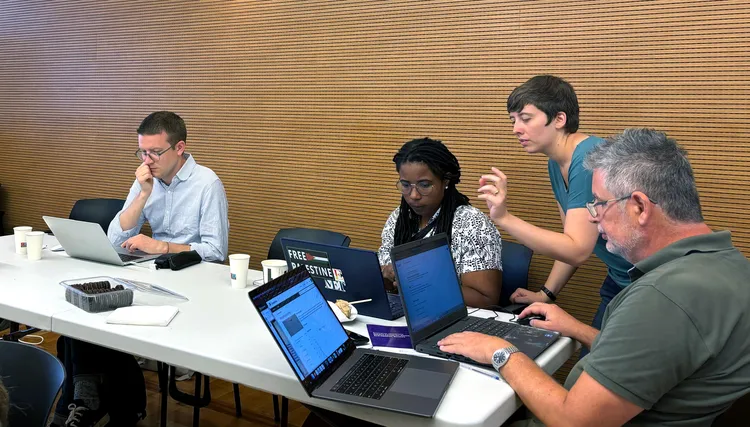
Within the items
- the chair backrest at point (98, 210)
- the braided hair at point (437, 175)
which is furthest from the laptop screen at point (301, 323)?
the chair backrest at point (98, 210)

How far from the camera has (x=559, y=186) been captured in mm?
Result: 2561

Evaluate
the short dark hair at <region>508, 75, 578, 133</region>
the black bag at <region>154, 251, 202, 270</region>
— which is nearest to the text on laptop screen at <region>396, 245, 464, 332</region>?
the short dark hair at <region>508, 75, 578, 133</region>

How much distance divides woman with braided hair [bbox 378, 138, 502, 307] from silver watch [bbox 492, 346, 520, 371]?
715mm

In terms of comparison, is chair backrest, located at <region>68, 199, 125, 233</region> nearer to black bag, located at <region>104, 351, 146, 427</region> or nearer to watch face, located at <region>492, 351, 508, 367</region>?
black bag, located at <region>104, 351, 146, 427</region>

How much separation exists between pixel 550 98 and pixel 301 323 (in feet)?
4.52

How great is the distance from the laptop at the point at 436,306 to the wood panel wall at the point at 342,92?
1.50 metres

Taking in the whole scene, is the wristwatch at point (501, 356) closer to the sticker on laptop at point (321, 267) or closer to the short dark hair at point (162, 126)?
the sticker on laptop at point (321, 267)

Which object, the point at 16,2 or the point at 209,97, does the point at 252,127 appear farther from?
the point at 16,2

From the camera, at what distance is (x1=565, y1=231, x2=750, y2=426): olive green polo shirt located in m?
1.29

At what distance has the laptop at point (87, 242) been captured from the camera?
103 inches

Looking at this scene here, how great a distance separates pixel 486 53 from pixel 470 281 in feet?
5.23

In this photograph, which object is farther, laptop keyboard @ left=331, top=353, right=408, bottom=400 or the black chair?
the black chair

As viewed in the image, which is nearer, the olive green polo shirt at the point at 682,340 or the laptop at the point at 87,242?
the olive green polo shirt at the point at 682,340

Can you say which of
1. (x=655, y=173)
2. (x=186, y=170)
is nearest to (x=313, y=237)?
(x=186, y=170)
